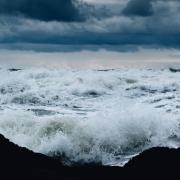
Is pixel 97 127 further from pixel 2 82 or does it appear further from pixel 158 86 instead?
pixel 2 82

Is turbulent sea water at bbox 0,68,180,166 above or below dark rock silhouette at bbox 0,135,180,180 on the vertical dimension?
below

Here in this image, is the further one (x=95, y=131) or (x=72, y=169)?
(x=95, y=131)

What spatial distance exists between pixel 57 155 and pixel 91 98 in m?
16.8

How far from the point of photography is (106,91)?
3528cm

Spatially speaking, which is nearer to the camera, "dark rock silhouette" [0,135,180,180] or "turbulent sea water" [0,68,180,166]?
"dark rock silhouette" [0,135,180,180]

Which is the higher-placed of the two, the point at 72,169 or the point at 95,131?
the point at 72,169

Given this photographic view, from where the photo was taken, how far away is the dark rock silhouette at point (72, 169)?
9.05m

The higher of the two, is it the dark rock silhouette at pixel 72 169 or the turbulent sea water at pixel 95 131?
the dark rock silhouette at pixel 72 169

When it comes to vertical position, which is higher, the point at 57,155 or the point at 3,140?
the point at 3,140

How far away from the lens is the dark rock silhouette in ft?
29.7

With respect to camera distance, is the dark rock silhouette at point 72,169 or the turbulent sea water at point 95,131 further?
the turbulent sea water at point 95,131

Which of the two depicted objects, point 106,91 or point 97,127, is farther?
point 106,91

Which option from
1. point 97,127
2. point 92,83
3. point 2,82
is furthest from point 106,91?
point 97,127

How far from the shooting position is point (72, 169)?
390 inches
